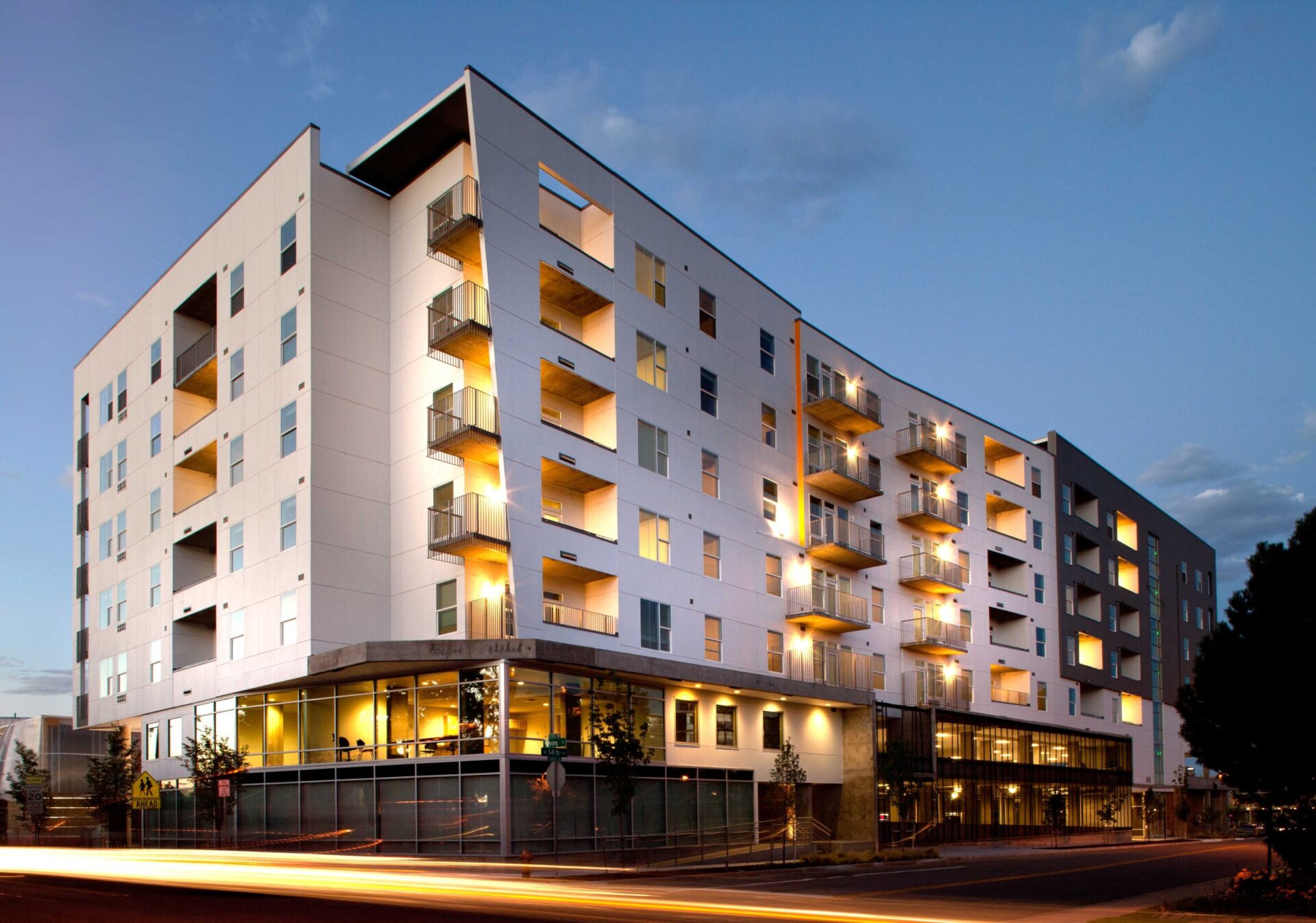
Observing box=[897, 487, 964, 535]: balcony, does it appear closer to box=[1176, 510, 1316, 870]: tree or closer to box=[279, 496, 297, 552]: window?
box=[279, 496, 297, 552]: window

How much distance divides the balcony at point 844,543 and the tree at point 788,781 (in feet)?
29.0

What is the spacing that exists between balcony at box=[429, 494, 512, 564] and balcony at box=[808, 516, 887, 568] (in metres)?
17.8

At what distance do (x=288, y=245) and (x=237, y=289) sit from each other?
15.7ft

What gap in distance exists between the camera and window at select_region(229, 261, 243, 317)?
4303cm

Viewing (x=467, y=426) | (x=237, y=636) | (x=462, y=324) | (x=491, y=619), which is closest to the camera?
(x=467, y=426)

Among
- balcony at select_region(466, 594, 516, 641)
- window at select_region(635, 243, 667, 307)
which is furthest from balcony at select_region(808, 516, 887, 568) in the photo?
balcony at select_region(466, 594, 516, 641)

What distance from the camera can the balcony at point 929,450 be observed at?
5769 centimetres

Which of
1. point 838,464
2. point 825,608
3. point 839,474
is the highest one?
point 838,464

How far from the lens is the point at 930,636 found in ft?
183

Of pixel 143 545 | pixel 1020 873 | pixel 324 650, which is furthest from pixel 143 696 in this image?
pixel 1020 873

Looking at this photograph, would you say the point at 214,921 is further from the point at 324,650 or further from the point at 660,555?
the point at 660,555

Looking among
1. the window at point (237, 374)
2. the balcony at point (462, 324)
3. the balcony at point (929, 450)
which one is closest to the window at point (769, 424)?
the balcony at point (929, 450)

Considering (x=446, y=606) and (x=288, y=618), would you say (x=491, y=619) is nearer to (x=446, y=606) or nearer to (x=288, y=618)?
(x=446, y=606)

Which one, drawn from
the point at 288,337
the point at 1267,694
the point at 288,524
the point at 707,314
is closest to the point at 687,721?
the point at 288,524
